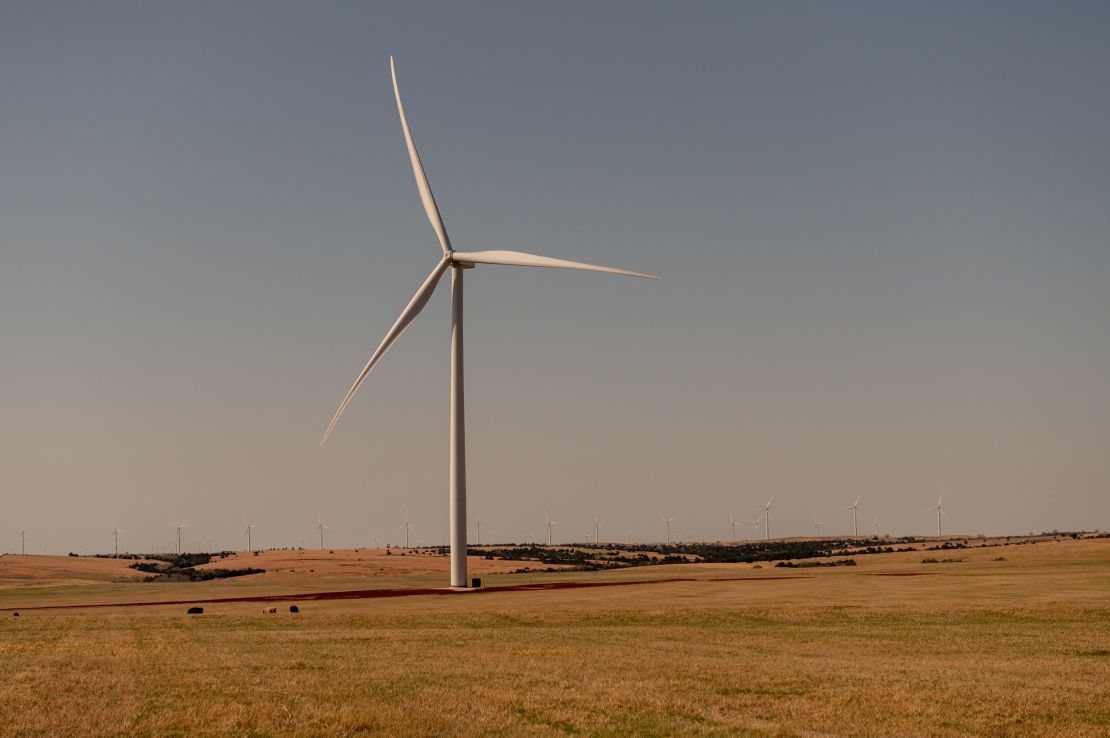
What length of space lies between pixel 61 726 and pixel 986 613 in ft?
150

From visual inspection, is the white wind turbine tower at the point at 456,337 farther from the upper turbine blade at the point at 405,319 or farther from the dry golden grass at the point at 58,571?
the dry golden grass at the point at 58,571

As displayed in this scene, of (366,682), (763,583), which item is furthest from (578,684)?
(763,583)

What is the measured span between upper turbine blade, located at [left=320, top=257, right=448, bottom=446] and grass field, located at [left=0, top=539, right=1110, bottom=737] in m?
21.6

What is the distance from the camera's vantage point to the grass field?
23.9 m

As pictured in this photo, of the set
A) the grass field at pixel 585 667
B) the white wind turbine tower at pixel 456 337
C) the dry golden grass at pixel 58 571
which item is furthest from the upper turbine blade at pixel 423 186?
the dry golden grass at pixel 58 571

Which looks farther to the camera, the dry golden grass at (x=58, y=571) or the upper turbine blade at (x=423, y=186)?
the dry golden grass at (x=58, y=571)

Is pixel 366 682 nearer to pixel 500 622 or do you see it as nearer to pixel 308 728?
pixel 308 728

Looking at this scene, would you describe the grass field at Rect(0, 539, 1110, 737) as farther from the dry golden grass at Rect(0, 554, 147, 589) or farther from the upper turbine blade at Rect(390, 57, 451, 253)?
the dry golden grass at Rect(0, 554, 147, 589)

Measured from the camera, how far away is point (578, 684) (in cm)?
2948

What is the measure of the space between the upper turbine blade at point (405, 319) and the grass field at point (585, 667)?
21.6 metres

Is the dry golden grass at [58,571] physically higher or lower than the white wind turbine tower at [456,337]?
lower

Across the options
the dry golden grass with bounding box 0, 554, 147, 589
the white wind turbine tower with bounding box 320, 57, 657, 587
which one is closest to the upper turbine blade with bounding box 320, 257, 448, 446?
the white wind turbine tower with bounding box 320, 57, 657, 587

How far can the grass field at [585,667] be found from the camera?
23.9 m

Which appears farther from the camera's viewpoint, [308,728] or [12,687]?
[12,687]
